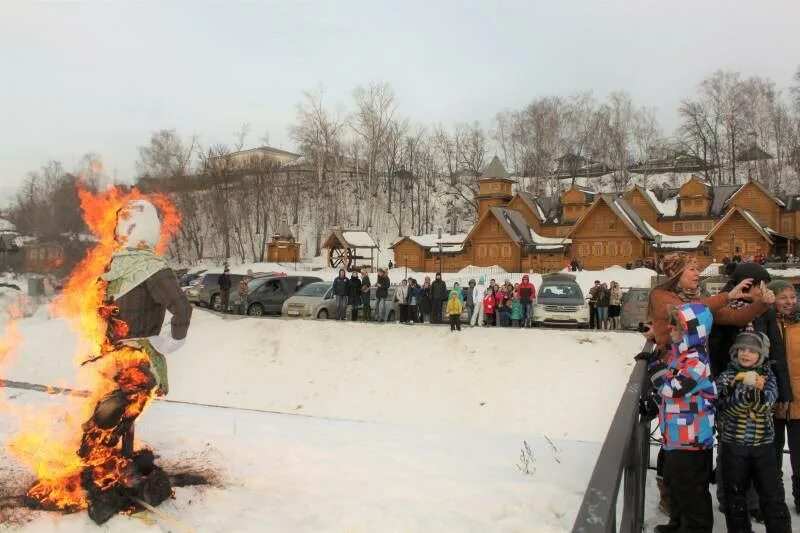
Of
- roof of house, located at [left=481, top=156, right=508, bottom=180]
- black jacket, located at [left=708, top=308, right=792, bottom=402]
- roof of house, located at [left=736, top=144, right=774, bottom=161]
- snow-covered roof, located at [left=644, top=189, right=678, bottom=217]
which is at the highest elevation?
roof of house, located at [left=736, top=144, right=774, bottom=161]

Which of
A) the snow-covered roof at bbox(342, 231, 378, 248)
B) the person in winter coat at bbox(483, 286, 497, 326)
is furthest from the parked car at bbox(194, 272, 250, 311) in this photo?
the snow-covered roof at bbox(342, 231, 378, 248)

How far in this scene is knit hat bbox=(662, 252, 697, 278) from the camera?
183 inches

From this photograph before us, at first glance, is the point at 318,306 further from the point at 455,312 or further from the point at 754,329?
the point at 754,329

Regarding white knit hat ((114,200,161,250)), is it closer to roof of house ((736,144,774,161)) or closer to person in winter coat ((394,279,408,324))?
person in winter coat ((394,279,408,324))

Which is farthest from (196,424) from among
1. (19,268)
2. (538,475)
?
(19,268)

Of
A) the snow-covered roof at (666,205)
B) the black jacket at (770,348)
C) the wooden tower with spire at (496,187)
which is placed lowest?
the black jacket at (770,348)

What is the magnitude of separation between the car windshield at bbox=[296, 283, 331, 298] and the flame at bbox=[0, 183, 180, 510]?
17273mm

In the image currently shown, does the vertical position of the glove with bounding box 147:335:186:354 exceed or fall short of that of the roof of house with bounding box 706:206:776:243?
it falls short

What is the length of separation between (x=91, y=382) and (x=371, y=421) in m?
7.54

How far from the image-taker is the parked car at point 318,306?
21484 mm

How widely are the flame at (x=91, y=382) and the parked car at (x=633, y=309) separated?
16.3 metres

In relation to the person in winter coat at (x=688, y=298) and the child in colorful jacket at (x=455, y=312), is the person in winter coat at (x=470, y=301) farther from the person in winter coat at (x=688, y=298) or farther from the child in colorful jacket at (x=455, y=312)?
the person in winter coat at (x=688, y=298)

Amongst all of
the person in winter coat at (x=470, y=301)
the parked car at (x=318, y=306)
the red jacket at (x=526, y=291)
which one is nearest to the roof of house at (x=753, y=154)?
the red jacket at (x=526, y=291)

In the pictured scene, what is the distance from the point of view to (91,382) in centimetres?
466
